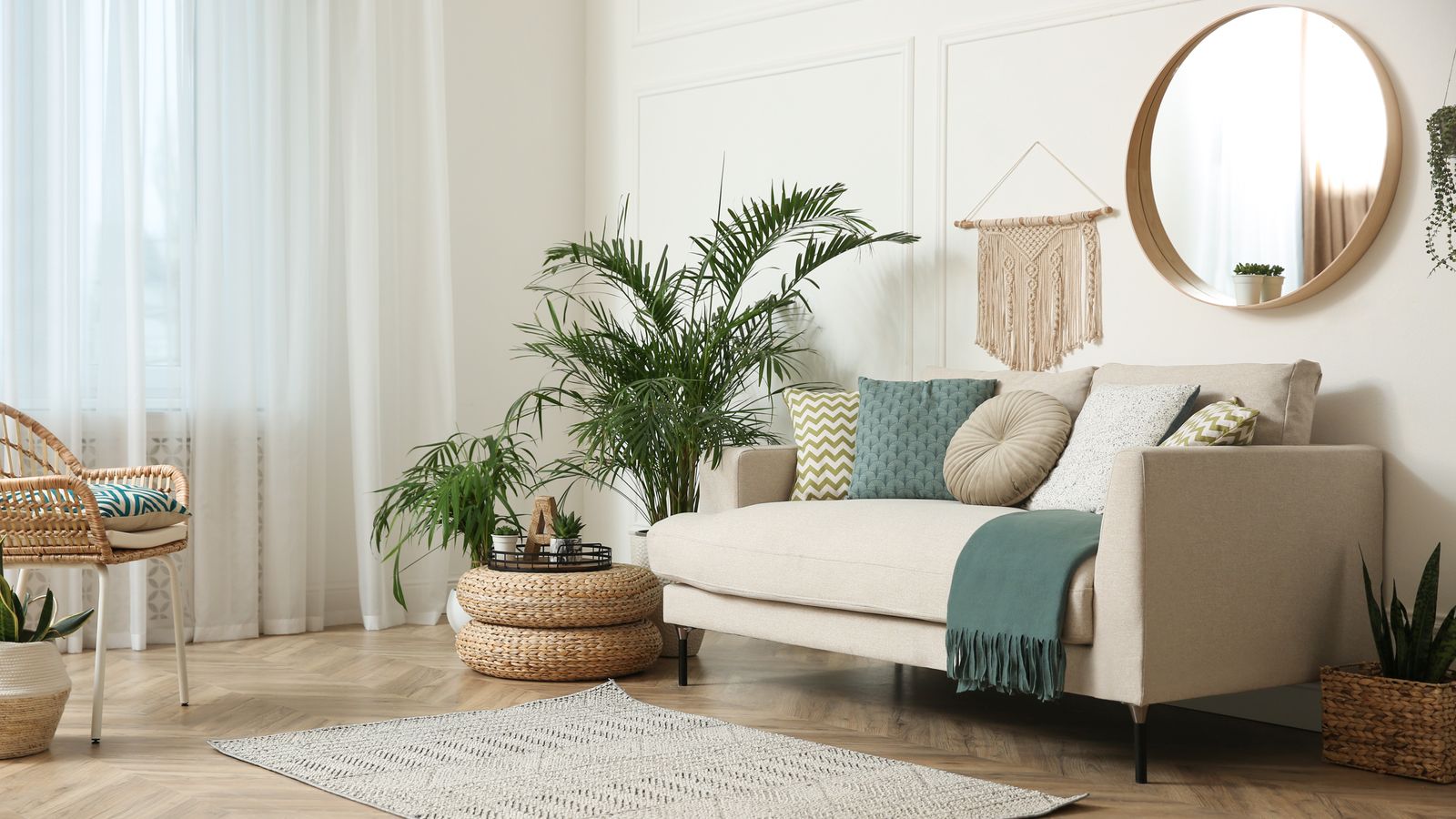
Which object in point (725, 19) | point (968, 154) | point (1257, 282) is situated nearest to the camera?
point (1257, 282)

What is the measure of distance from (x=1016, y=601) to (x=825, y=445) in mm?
1236

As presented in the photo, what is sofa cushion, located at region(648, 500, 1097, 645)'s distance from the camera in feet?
9.57

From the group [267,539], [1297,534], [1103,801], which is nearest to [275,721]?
[267,539]

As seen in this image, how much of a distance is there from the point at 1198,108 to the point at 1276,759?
1783 millimetres

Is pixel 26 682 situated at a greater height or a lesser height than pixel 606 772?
greater

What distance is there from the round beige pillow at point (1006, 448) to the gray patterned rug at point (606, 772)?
838 millimetres

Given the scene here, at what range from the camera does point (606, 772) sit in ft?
8.91

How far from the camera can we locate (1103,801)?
100 inches

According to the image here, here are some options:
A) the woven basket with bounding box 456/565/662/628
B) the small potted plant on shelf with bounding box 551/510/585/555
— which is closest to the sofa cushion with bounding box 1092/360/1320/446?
the woven basket with bounding box 456/565/662/628

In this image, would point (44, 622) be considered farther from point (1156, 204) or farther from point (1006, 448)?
point (1156, 204)

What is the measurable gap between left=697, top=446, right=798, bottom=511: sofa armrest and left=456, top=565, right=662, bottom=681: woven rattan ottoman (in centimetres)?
35

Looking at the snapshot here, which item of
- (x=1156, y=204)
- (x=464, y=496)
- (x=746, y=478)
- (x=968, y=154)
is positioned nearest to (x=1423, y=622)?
(x=1156, y=204)

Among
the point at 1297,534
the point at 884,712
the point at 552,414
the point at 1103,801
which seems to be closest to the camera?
the point at 1103,801

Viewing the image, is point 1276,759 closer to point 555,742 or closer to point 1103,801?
point 1103,801
